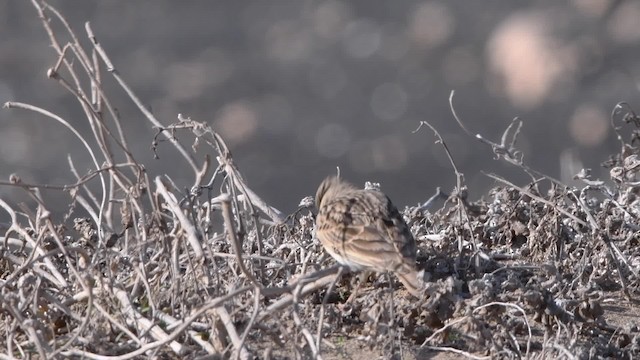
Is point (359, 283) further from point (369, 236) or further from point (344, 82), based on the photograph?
point (344, 82)

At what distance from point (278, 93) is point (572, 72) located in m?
3.15

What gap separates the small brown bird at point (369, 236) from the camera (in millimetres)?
5660

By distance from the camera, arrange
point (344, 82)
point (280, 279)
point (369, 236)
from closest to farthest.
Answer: point (280, 279), point (369, 236), point (344, 82)

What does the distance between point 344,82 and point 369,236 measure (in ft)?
27.2

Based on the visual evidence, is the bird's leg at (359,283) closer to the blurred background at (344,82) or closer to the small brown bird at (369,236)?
the small brown bird at (369,236)

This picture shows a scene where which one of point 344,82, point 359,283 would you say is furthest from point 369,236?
point 344,82

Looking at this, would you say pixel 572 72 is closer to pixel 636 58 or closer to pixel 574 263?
pixel 636 58

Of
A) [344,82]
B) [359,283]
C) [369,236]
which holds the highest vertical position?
[344,82]

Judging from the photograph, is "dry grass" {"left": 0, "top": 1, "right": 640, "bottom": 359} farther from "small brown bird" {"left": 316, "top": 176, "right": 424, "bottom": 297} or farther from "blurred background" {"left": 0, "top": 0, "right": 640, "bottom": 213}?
"blurred background" {"left": 0, "top": 0, "right": 640, "bottom": 213}

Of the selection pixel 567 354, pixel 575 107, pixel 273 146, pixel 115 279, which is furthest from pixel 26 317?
pixel 575 107

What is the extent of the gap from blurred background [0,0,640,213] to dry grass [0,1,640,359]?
5860mm

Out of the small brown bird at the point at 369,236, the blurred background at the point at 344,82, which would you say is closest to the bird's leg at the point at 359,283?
the small brown bird at the point at 369,236

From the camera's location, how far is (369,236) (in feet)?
19.9

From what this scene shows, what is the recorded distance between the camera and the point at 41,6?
203 inches
